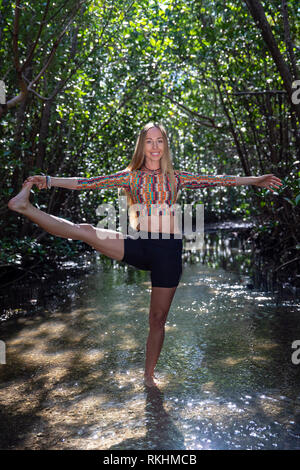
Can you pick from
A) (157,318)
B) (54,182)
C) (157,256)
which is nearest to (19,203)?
(54,182)

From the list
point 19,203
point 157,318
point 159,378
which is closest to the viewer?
point 19,203

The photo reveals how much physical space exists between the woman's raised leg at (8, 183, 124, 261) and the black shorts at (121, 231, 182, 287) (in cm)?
7

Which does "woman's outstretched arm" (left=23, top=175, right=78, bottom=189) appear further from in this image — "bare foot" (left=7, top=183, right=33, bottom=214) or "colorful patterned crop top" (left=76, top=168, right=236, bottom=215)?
"bare foot" (left=7, top=183, right=33, bottom=214)

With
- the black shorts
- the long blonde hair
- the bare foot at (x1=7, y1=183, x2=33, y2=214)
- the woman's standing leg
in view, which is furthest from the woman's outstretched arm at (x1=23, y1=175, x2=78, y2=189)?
the woman's standing leg

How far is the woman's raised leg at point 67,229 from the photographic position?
335cm

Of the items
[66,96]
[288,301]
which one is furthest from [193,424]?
[66,96]

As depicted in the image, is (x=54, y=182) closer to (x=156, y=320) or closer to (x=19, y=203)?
(x=19, y=203)

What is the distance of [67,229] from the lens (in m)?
3.39

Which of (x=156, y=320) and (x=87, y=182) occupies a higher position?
(x=87, y=182)

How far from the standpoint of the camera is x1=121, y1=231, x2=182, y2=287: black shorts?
11.7ft

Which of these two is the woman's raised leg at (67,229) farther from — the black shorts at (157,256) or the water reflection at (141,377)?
the water reflection at (141,377)

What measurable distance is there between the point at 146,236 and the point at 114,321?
8.11 feet

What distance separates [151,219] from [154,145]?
57 centimetres

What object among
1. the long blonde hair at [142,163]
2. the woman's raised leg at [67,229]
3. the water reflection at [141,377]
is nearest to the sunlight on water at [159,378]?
the water reflection at [141,377]
